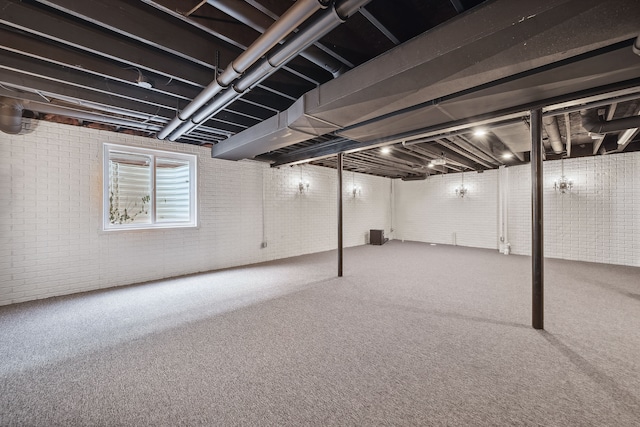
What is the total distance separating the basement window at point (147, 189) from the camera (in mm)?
4320

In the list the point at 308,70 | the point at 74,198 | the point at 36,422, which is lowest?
the point at 36,422

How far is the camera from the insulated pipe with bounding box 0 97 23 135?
119 inches

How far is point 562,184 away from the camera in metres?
6.19

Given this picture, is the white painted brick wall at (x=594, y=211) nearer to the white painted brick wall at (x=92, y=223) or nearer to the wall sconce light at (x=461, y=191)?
the wall sconce light at (x=461, y=191)

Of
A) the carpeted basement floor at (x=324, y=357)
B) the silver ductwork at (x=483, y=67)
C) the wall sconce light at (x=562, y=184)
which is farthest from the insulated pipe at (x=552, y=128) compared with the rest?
the carpeted basement floor at (x=324, y=357)

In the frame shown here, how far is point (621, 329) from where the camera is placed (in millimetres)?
2578

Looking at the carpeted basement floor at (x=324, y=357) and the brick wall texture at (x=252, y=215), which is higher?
the brick wall texture at (x=252, y=215)

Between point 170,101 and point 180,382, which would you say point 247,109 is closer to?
point 170,101

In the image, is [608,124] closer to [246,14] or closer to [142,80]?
[246,14]

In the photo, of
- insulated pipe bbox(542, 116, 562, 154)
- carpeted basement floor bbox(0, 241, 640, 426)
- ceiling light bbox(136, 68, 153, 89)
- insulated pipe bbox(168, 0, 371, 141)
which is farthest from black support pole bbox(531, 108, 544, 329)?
ceiling light bbox(136, 68, 153, 89)

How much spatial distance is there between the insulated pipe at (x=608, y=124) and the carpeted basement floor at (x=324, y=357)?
2311 mm

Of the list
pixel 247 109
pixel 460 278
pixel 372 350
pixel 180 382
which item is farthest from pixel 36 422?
pixel 460 278

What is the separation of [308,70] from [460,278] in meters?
4.16

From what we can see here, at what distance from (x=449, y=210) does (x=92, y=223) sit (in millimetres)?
9173
